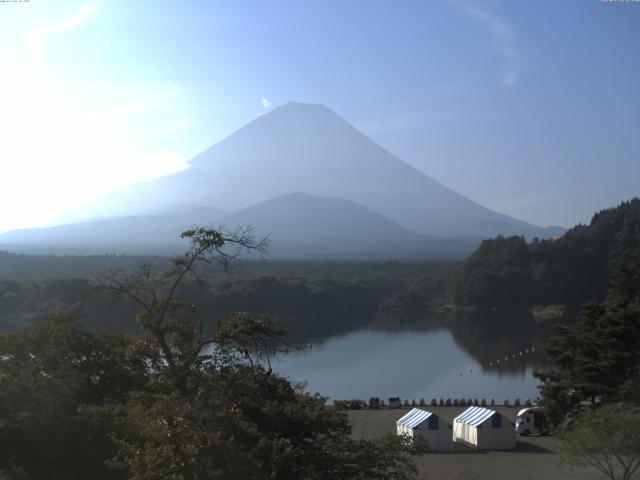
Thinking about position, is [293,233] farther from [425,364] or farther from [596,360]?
[596,360]

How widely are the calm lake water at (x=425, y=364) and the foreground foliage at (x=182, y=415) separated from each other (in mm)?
7130

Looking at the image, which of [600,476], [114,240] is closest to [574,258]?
[600,476]

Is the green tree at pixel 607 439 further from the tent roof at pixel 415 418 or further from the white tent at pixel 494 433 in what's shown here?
the tent roof at pixel 415 418

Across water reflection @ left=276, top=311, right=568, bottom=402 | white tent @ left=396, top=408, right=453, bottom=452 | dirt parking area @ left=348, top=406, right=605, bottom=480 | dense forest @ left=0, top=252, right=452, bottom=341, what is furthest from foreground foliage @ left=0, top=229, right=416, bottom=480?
dense forest @ left=0, top=252, right=452, bottom=341

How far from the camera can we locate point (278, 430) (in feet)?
15.0

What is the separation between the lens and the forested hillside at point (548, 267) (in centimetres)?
3162

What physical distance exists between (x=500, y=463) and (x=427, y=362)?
1035cm

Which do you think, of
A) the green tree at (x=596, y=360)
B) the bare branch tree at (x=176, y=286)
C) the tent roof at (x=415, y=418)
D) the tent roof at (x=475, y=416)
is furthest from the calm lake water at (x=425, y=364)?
the bare branch tree at (x=176, y=286)

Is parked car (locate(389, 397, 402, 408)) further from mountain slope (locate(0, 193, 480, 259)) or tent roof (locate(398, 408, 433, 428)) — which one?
mountain slope (locate(0, 193, 480, 259))

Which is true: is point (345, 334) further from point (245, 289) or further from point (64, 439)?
point (64, 439)

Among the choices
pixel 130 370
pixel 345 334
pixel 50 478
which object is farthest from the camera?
pixel 345 334

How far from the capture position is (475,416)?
30.8 ft

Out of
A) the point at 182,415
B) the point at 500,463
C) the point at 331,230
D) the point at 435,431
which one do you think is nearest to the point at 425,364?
the point at 435,431

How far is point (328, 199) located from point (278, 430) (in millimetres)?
82238
